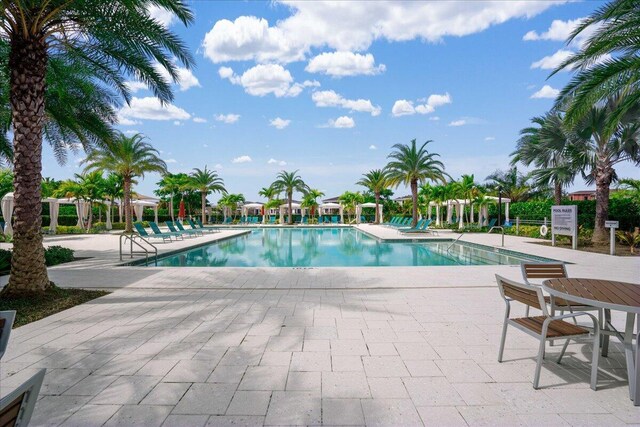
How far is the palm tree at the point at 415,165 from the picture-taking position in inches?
949

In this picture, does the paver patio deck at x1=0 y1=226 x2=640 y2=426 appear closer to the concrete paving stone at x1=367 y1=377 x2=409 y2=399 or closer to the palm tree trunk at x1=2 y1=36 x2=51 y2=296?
the concrete paving stone at x1=367 y1=377 x2=409 y2=399

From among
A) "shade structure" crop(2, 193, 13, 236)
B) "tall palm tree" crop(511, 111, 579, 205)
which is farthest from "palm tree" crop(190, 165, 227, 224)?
"tall palm tree" crop(511, 111, 579, 205)

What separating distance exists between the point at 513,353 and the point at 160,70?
9017mm

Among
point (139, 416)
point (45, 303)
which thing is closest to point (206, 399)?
point (139, 416)

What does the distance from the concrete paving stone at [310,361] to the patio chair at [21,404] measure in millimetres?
2151

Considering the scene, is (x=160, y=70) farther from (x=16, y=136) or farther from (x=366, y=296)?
(x=366, y=296)

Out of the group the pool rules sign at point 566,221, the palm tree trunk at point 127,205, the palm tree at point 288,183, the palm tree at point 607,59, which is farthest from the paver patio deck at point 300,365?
the palm tree at point 288,183

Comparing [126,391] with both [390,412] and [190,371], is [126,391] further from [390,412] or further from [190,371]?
[390,412]

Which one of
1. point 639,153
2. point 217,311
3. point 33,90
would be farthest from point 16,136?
point 639,153

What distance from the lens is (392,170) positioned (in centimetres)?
2578

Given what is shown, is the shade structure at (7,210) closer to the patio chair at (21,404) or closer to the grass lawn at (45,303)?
the grass lawn at (45,303)

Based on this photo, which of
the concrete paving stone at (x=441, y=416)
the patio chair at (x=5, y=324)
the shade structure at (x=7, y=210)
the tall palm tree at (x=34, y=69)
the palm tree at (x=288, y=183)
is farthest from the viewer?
the palm tree at (x=288, y=183)

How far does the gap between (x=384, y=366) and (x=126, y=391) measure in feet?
7.08

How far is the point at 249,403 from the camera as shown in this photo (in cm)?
264
